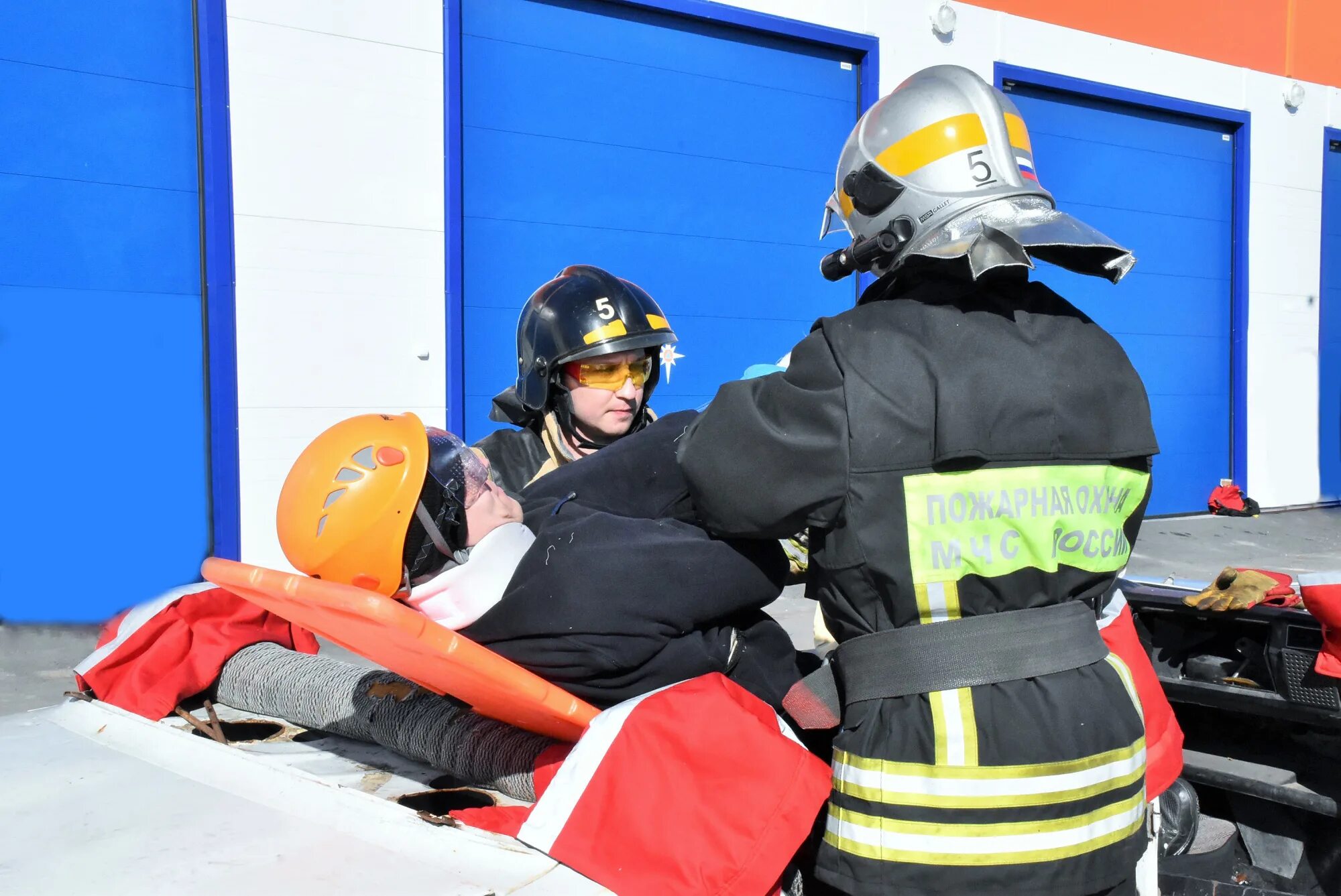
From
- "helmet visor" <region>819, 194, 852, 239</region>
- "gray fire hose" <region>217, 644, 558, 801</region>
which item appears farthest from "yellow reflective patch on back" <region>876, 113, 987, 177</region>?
"gray fire hose" <region>217, 644, 558, 801</region>

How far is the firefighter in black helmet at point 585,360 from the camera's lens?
3.22 m

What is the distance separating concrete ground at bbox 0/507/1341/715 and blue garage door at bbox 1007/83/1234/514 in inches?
32.1

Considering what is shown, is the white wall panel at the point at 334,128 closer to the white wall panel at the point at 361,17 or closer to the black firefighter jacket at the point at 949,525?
the white wall panel at the point at 361,17

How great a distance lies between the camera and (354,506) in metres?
1.72

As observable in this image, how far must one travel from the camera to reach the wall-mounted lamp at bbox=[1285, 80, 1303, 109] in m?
10.8

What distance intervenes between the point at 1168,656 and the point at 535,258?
5.13 metres

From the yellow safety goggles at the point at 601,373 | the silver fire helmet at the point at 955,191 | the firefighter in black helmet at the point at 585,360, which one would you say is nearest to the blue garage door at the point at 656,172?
the firefighter in black helmet at the point at 585,360

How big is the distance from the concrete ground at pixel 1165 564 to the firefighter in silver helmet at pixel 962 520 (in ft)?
6.23

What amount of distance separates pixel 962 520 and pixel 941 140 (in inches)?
25.9

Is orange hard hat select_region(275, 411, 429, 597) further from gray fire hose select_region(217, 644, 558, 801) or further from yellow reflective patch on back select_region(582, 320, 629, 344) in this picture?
yellow reflective patch on back select_region(582, 320, 629, 344)

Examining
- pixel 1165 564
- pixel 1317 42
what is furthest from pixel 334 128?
pixel 1317 42

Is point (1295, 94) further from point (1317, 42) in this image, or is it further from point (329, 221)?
point (329, 221)

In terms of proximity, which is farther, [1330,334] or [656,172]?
[1330,334]

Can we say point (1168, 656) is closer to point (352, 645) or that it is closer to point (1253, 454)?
point (352, 645)
